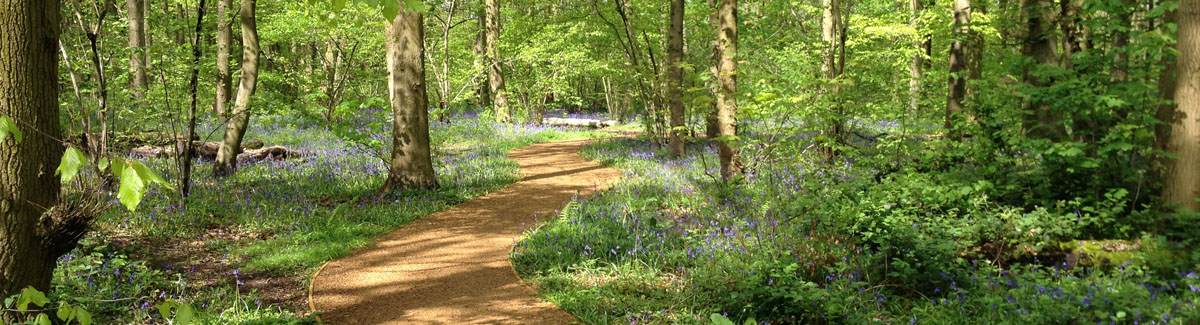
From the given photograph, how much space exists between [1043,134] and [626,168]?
7308mm

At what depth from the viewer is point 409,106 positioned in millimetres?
10070

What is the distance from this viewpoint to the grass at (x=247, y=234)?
5156 mm

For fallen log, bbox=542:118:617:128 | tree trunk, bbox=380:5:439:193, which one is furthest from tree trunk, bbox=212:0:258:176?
fallen log, bbox=542:118:617:128

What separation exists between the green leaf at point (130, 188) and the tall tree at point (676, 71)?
33.5 feet

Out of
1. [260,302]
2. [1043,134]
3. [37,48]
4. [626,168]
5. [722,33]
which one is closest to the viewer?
[37,48]

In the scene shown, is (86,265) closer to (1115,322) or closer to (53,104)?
(53,104)

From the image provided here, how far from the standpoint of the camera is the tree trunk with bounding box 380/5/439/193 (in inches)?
388

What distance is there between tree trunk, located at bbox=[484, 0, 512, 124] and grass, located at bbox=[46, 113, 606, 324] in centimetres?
986

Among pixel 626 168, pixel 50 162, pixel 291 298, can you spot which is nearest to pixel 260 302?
pixel 291 298

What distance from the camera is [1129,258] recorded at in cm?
561

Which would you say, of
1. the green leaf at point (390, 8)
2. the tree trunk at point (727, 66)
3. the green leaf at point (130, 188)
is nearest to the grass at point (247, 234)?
the green leaf at point (130, 188)

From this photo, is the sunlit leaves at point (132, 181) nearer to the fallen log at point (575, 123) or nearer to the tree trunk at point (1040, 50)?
the tree trunk at point (1040, 50)

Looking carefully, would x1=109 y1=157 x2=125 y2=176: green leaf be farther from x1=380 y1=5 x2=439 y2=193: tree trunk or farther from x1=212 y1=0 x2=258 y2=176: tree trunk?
x1=212 y1=0 x2=258 y2=176: tree trunk

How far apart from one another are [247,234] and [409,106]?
10.5ft
